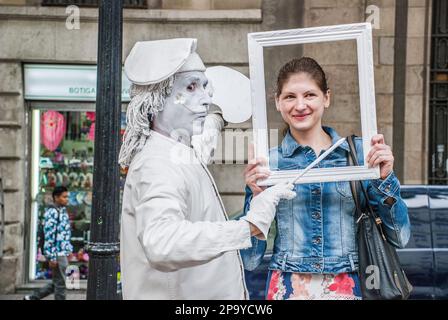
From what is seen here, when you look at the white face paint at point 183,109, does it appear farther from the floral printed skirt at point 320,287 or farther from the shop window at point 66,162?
the shop window at point 66,162

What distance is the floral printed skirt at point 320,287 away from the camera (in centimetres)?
253

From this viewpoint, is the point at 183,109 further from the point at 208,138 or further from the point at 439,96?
the point at 439,96

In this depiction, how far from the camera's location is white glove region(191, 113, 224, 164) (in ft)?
7.89

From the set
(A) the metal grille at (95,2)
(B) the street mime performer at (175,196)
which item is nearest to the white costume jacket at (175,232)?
(B) the street mime performer at (175,196)

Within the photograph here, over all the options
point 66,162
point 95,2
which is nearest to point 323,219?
point 95,2

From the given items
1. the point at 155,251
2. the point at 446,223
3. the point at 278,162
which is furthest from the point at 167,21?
the point at 155,251

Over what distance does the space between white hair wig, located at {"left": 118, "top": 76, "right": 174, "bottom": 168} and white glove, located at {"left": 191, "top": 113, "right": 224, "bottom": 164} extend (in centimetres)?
16

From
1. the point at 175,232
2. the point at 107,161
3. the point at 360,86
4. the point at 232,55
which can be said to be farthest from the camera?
the point at 232,55

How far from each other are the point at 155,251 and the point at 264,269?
3.07 metres

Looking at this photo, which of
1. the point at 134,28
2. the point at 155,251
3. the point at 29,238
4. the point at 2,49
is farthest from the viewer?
the point at 29,238

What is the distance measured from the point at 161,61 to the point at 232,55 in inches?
94.2

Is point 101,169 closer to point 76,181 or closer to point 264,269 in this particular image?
point 264,269

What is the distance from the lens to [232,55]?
470cm

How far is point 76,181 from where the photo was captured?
8562mm
